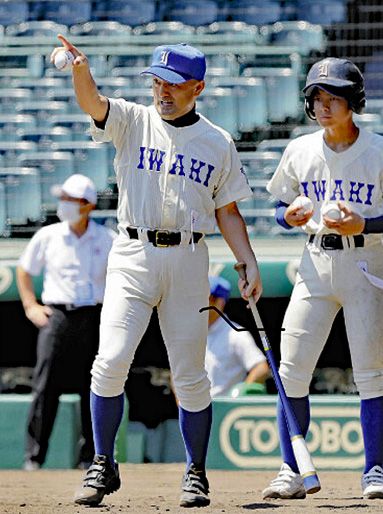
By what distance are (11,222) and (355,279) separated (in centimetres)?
456

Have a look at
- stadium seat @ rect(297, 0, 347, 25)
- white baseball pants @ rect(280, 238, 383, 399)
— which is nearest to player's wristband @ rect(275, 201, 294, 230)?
white baseball pants @ rect(280, 238, 383, 399)

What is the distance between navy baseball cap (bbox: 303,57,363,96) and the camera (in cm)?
478

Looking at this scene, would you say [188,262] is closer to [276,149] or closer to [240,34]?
[276,149]

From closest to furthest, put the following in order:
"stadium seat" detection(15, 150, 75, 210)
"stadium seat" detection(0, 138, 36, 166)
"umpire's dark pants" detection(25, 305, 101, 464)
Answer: "umpire's dark pants" detection(25, 305, 101, 464), "stadium seat" detection(15, 150, 75, 210), "stadium seat" detection(0, 138, 36, 166)

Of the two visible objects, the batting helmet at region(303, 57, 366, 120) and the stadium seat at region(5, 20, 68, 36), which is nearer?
the batting helmet at region(303, 57, 366, 120)

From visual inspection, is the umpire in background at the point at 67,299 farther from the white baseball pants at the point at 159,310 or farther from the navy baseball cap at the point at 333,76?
the navy baseball cap at the point at 333,76

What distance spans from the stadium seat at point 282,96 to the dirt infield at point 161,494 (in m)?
3.21

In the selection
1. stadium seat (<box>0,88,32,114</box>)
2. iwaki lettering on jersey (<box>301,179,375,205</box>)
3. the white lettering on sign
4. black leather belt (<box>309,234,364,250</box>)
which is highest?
stadium seat (<box>0,88,32,114</box>)

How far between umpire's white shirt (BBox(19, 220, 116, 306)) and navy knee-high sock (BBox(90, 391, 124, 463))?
9.33 feet

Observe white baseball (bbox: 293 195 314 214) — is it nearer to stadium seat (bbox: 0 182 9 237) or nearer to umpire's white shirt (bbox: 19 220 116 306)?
umpire's white shirt (bbox: 19 220 116 306)

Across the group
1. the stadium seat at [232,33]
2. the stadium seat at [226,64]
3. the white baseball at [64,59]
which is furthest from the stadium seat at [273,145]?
the white baseball at [64,59]

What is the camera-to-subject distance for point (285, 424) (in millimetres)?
4906

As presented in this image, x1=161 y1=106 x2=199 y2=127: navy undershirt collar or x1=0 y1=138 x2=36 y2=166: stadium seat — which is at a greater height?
x1=161 y1=106 x2=199 y2=127: navy undershirt collar

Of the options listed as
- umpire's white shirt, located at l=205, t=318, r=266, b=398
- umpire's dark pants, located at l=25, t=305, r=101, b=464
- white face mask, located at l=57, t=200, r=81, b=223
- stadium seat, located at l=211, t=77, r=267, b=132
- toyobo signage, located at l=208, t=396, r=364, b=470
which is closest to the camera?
toyobo signage, located at l=208, t=396, r=364, b=470
